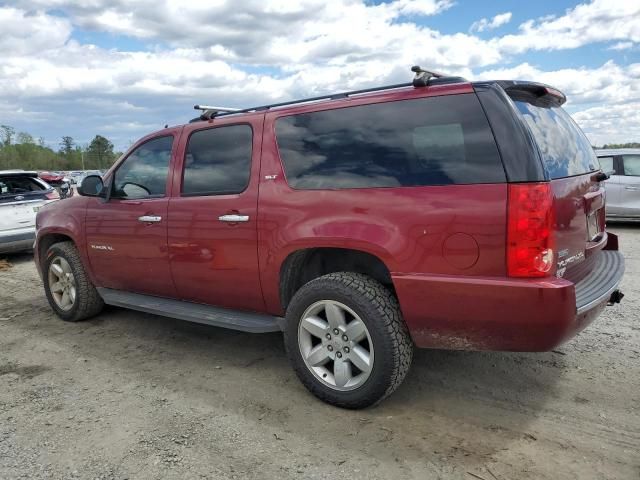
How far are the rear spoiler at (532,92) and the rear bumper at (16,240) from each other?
27.0 ft

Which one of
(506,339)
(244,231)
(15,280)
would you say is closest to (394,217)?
(506,339)

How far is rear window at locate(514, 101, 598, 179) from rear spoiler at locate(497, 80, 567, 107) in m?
0.04

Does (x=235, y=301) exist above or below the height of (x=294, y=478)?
above

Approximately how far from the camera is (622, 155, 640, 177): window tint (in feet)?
33.6

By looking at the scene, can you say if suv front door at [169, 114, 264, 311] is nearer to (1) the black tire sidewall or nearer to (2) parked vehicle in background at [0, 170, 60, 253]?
(1) the black tire sidewall

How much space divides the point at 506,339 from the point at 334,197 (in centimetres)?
127

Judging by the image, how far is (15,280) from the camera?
25.0ft

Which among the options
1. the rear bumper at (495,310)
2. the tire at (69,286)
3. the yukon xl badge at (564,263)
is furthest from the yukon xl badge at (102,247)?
the yukon xl badge at (564,263)

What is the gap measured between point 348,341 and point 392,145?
1.19 meters

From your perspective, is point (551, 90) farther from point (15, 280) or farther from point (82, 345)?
point (15, 280)

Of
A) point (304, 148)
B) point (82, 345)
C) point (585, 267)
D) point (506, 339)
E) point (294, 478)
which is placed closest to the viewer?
point (294, 478)

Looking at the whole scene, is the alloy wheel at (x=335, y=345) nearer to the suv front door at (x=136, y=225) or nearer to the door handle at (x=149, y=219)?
the suv front door at (x=136, y=225)

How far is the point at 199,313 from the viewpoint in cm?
404

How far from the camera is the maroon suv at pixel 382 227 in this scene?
2734 mm
